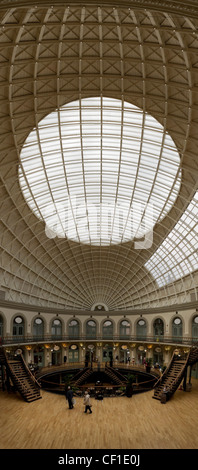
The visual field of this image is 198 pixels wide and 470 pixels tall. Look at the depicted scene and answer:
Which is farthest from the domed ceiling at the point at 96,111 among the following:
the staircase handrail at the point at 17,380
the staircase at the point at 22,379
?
the staircase handrail at the point at 17,380

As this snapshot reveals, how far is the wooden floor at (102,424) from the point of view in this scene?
2030cm

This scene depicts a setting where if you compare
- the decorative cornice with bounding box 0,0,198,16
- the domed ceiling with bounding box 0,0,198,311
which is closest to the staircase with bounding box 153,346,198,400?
the domed ceiling with bounding box 0,0,198,311

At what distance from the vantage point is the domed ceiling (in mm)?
21562

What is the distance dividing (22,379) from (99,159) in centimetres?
2692

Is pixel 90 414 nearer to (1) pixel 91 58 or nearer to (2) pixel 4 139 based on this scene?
(2) pixel 4 139

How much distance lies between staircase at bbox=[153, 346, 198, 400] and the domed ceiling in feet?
57.6

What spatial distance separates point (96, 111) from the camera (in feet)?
111

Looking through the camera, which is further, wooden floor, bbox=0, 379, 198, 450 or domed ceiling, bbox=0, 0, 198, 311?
domed ceiling, bbox=0, 0, 198, 311

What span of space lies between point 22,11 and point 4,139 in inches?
500

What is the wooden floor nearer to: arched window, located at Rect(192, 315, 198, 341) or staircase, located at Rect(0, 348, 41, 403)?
staircase, located at Rect(0, 348, 41, 403)
